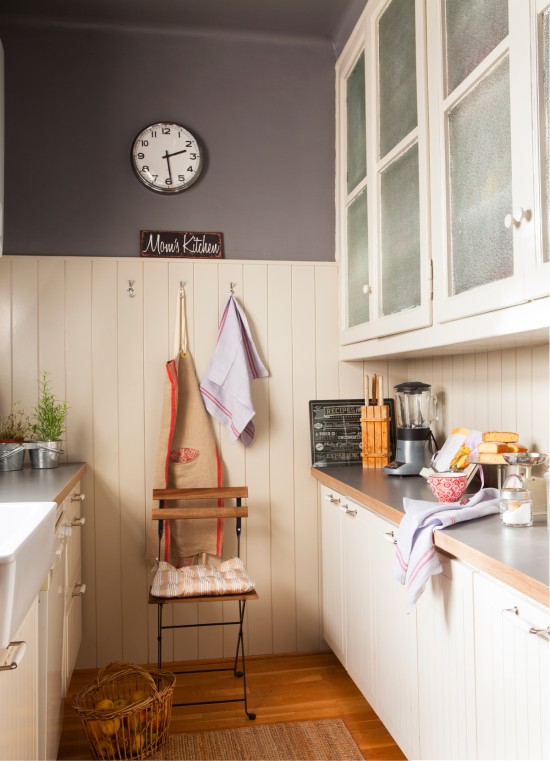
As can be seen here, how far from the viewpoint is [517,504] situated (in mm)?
1641

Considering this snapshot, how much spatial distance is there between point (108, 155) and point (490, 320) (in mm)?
2009

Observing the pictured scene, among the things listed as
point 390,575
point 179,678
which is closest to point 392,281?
point 390,575

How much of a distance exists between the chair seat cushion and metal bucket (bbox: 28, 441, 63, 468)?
62 centimetres

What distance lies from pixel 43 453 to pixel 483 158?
196 centimetres

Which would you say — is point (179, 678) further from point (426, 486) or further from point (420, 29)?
point (420, 29)

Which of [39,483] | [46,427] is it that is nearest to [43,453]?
[46,427]

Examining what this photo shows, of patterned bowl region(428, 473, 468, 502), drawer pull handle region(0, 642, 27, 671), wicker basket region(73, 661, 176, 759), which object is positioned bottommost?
wicker basket region(73, 661, 176, 759)

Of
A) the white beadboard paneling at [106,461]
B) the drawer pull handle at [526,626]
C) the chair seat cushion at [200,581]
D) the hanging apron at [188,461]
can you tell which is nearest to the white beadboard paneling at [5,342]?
the white beadboard paneling at [106,461]

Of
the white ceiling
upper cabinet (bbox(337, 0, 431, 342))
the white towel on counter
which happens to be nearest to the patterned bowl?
the white towel on counter

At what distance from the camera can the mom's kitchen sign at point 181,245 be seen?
119 inches

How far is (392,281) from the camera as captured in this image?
245cm

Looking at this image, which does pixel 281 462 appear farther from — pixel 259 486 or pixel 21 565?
pixel 21 565

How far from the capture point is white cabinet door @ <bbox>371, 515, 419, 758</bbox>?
1.92 m

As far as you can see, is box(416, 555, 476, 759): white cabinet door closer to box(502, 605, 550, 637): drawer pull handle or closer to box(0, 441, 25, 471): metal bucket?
box(502, 605, 550, 637): drawer pull handle
